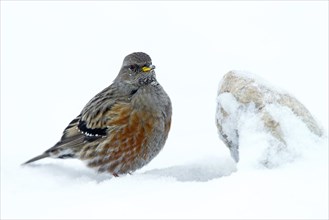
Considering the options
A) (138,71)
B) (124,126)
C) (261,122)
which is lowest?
(261,122)

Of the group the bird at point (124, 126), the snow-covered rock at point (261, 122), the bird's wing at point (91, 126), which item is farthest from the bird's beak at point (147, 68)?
the snow-covered rock at point (261, 122)

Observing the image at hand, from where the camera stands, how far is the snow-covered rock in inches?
246

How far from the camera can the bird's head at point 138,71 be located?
25.5ft

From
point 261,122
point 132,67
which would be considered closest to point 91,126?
point 132,67

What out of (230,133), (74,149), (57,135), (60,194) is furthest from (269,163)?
(57,135)

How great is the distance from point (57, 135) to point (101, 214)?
4.45 m

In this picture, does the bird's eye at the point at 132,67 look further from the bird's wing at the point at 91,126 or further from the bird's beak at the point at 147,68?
the bird's wing at the point at 91,126

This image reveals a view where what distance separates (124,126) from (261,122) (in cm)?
157

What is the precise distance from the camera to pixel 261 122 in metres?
6.50

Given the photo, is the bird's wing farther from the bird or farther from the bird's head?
the bird's head

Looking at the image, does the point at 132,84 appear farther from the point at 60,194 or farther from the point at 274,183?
the point at 274,183

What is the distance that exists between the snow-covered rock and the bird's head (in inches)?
41.1

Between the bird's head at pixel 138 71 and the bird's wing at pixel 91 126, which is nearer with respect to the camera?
the bird's wing at pixel 91 126

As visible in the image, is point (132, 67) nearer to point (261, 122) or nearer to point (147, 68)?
point (147, 68)
